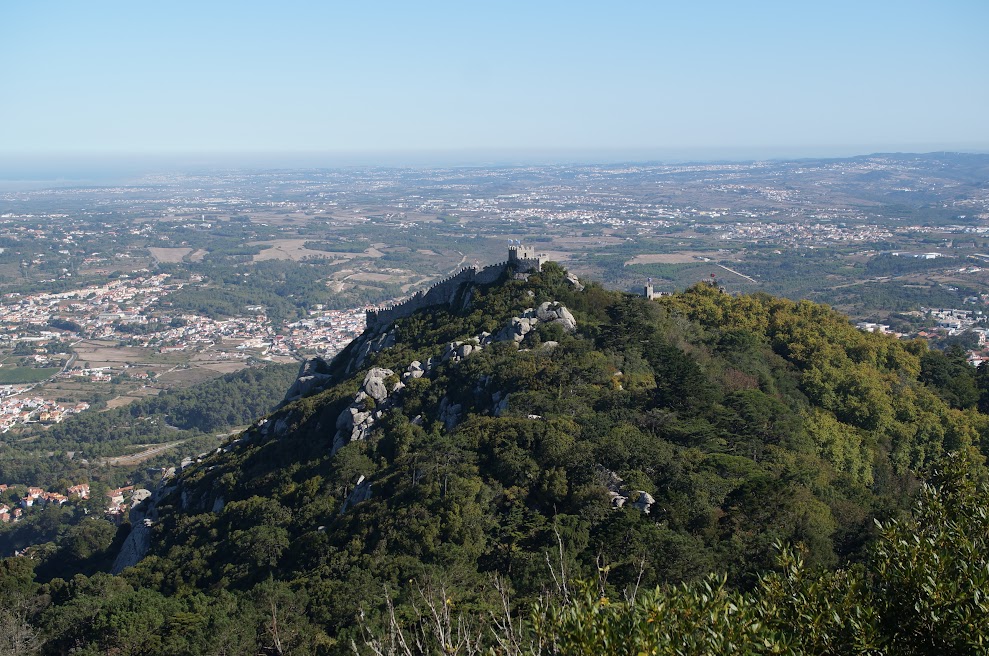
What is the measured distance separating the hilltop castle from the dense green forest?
1238mm

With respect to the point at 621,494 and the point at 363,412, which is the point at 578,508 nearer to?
the point at 621,494

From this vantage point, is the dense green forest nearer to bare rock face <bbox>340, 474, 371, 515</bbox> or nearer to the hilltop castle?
bare rock face <bbox>340, 474, 371, 515</bbox>

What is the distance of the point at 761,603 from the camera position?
11.2m

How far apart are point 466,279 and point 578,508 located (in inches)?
923

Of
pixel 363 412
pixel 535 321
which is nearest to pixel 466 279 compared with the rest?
pixel 535 321

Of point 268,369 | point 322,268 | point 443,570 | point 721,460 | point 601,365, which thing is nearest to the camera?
point 443,570

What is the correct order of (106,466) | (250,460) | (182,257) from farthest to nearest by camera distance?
(182,257)
(106,466)
(250,460)

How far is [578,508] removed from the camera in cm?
2392

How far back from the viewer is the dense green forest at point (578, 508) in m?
11.3

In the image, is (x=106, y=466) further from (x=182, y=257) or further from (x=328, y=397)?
(x=182, y=257)

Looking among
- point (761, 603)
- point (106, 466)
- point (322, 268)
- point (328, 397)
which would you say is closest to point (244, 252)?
point (322, 268)

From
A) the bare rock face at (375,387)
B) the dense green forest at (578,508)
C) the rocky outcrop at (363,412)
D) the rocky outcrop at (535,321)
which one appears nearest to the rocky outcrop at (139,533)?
the dense green forest at (578,508)

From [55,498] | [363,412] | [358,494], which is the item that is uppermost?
[363,412]

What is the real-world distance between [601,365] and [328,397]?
1318cm
